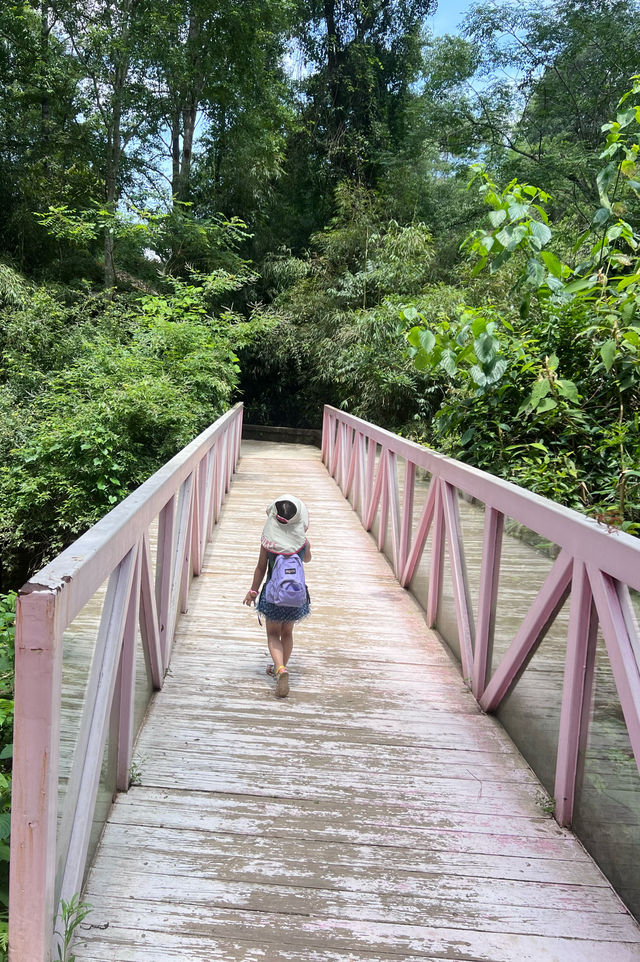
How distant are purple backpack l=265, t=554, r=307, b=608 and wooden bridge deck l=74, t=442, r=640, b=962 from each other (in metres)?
0.43

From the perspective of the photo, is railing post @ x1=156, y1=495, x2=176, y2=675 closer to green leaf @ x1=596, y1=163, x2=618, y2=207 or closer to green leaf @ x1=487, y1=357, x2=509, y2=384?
green leaf @ x1=487, y1=357, x2=509, y2=384

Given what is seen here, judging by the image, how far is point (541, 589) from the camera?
92.7 inches

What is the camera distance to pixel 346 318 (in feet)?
44.7

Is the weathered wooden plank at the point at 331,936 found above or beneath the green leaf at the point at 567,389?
beneath

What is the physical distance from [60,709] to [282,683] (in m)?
1.74

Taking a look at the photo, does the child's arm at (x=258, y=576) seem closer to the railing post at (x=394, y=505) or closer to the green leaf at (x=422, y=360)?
the green leaf at (x=422, y=360)

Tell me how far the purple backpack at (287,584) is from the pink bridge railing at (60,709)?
57 centimetres

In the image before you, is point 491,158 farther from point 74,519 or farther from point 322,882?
point 322,882

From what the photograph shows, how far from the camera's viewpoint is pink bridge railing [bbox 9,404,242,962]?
4.24ft

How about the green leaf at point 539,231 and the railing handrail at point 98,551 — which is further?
the green leaf at point 539,231

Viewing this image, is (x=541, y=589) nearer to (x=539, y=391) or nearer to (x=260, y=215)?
(x=539, y=391)

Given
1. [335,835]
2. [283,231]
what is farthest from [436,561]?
[283,231]

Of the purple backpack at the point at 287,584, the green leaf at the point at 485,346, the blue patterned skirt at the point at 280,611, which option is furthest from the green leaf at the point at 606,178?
the blue patterned skirt at the point at 280,611

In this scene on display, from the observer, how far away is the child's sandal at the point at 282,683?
3.02 m
